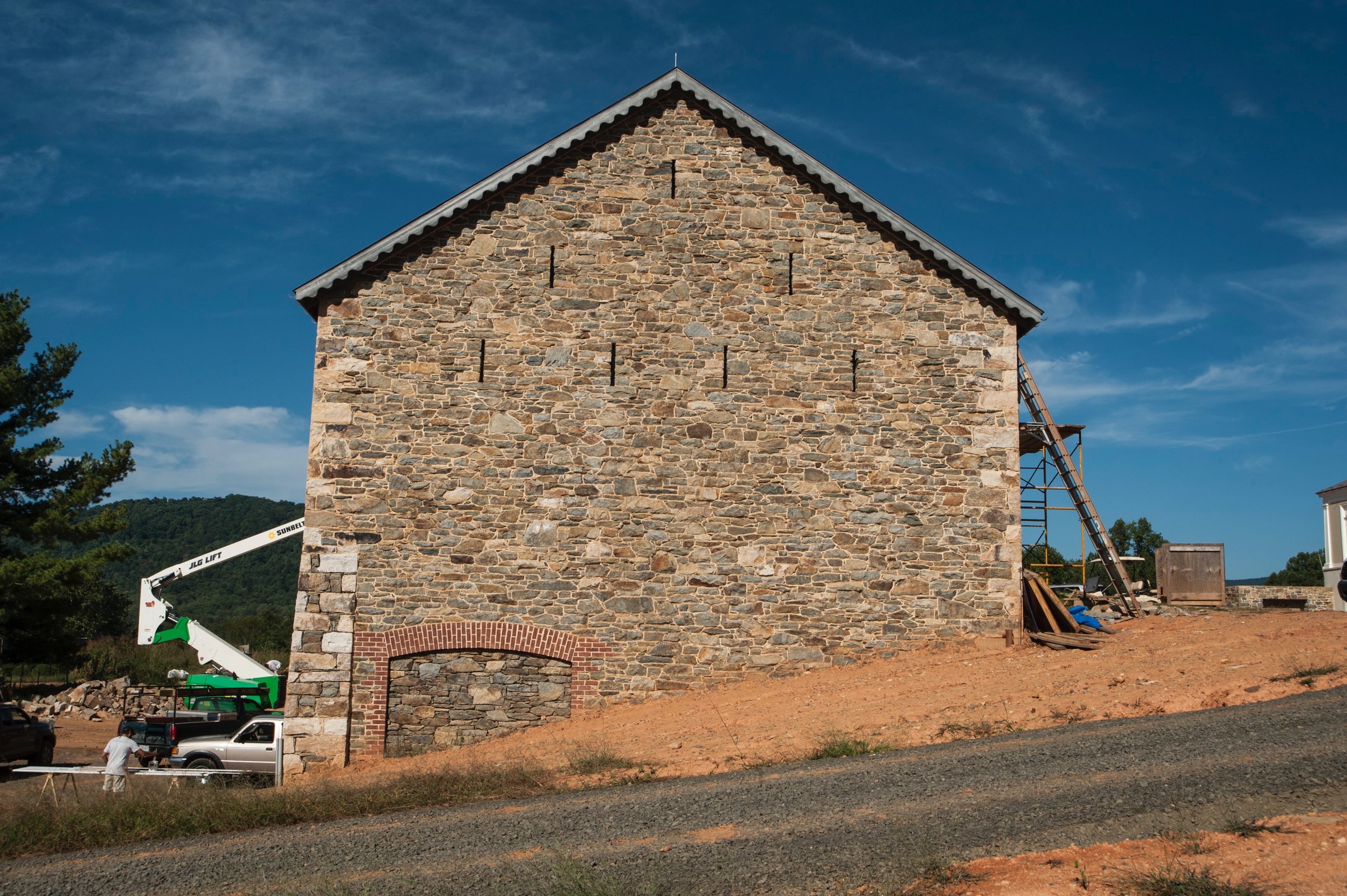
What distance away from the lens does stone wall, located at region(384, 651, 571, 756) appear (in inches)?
535

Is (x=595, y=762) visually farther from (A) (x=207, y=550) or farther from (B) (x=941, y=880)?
(A) (x=207, y=550)

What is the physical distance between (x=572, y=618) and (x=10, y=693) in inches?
977

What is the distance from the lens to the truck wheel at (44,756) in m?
18.1

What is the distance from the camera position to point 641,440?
14.4 metres

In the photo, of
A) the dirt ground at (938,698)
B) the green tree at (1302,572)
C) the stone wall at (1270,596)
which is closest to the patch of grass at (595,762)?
the dirt ground at (938,698)

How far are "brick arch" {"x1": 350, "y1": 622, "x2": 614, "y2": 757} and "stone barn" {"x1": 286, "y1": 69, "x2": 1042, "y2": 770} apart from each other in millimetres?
34

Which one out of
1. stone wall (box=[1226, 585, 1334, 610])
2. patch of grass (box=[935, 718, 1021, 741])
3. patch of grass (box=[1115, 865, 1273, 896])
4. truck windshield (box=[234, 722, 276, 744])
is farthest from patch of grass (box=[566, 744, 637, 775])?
stone wall (box=[1226, 585, 1334, 610])

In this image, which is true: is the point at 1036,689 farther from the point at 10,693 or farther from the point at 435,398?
the point at 10,693

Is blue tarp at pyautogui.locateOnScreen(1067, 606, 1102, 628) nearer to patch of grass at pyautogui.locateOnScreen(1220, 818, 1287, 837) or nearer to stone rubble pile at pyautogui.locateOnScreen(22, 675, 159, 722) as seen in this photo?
patch of grass at pyautogui.locateOnScreen(1220, 818, 1287, 837)

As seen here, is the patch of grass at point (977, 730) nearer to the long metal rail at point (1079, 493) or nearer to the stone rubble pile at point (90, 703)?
the long metal rail at point (1079, 493)

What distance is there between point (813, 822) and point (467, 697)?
7320mm

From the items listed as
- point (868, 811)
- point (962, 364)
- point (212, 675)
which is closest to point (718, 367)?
point (962, 364)

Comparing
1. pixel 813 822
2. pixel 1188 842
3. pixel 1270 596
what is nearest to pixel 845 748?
pixel 813 822

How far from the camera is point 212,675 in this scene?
25562mm
